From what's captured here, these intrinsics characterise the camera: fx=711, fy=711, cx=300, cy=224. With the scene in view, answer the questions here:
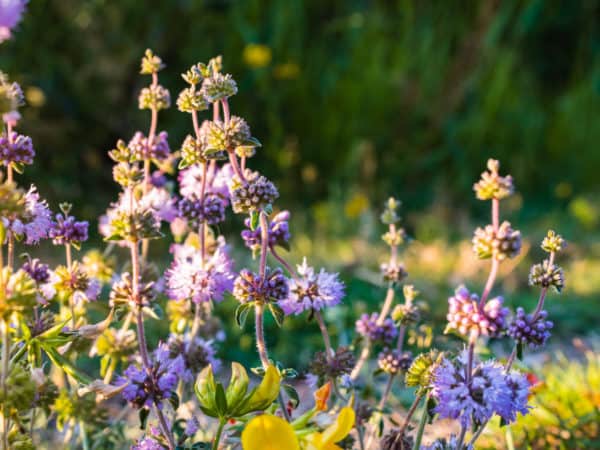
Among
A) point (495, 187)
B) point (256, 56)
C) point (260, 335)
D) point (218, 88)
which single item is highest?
point (256, 56)

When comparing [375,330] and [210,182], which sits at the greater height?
[210,182]

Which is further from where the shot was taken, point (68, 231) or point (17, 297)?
point (68, 231)

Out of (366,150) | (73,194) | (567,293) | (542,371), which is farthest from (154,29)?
(542,371)

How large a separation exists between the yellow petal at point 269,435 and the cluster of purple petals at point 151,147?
50 centimetres

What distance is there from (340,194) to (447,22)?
72.6 inches

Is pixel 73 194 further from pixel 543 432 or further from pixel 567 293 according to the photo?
pixel 543 432

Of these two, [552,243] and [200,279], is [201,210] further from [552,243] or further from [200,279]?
[552,243]

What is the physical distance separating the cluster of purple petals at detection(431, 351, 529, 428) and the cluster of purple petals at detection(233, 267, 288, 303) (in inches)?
8.6

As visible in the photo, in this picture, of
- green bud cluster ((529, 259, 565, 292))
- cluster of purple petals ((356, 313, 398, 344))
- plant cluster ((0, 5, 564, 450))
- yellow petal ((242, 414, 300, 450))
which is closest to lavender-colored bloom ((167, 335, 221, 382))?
plant cluster ((0, 5, 564, 450))

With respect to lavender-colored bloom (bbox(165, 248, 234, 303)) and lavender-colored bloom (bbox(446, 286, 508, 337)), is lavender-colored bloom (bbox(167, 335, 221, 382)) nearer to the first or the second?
lavender-colored bloom (bbox(165, 248, 234, 303))

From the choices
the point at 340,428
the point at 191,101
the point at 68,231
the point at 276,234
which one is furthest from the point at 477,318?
the point at 68,231

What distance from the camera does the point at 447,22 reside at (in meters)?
5.14

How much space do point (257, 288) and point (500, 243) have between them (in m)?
0.31

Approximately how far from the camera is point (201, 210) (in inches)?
39.0
